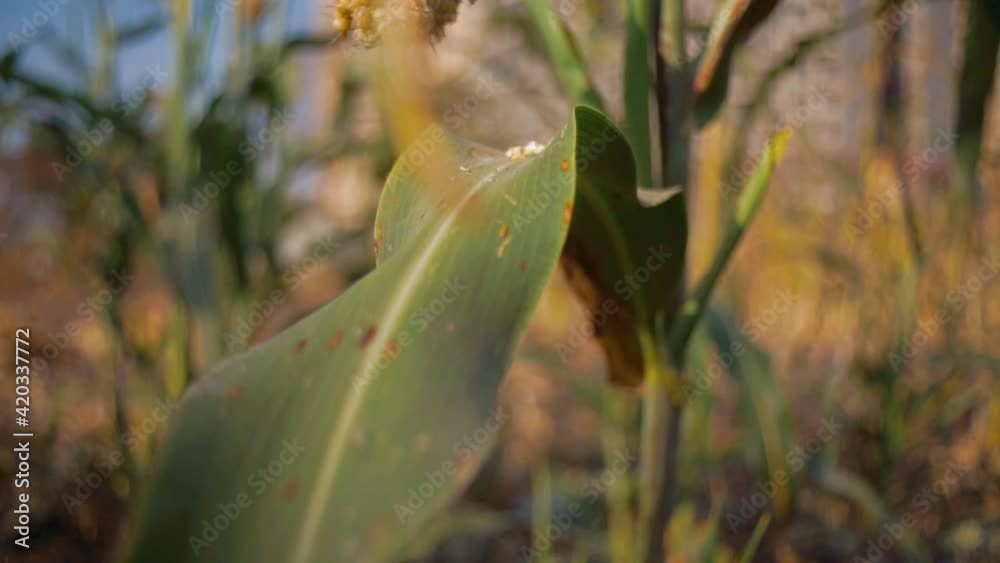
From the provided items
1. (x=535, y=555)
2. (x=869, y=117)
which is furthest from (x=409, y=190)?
(x=869, y=117)

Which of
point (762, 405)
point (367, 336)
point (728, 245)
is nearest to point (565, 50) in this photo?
point (728, 245)

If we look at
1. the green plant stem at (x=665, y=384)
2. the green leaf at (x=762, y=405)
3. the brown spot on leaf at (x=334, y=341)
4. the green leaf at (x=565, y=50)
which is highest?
the green leaf at (x=565, y=50)

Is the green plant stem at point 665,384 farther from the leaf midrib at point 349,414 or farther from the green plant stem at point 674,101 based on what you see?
the leaf midrib at point 349,414

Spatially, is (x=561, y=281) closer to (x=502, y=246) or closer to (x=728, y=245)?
(x=728, y=245)

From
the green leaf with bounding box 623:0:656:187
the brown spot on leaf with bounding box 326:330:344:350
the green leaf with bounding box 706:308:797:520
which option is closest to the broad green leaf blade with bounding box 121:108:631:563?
the brown spot on leaf with bounding box 326:330:344:350

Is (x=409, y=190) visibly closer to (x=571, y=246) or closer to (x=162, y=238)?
(x=571, y=246)

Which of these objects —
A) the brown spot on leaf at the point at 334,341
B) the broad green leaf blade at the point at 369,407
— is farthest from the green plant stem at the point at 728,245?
the brown spot on leaf at the point at 334,341
